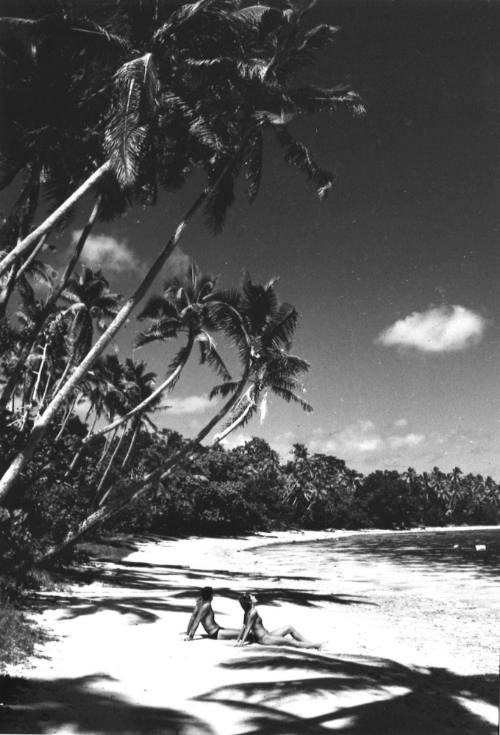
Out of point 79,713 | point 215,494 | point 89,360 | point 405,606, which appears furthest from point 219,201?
point 215,494

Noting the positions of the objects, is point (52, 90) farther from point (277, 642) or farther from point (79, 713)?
point (277, 642)

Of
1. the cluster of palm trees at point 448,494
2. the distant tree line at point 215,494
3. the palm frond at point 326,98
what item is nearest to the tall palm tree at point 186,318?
the distant tree line at point 215,494

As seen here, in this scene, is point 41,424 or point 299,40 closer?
point 41,424

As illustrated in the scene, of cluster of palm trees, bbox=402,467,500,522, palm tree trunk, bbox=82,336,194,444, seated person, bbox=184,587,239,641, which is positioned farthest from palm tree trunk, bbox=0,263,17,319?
cluster of palm trees, bbox=402,467,500,522

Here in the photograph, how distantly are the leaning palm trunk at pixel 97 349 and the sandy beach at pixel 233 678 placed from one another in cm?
267

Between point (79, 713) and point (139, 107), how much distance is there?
890 centimetres

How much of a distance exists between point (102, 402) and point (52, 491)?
54.4 feet

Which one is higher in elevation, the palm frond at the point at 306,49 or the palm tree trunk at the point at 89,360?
the palm frond at the point at 306,49

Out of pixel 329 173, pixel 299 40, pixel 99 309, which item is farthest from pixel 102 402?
pixel 299 40

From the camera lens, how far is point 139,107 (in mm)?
9086

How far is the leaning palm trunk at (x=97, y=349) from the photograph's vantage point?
368 inches

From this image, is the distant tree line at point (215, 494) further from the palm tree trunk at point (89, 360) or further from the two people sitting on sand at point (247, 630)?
the two people sitting on sand at point (247, 630)

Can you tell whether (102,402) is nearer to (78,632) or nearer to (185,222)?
(185,222)

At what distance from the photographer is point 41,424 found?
9.45 meters
